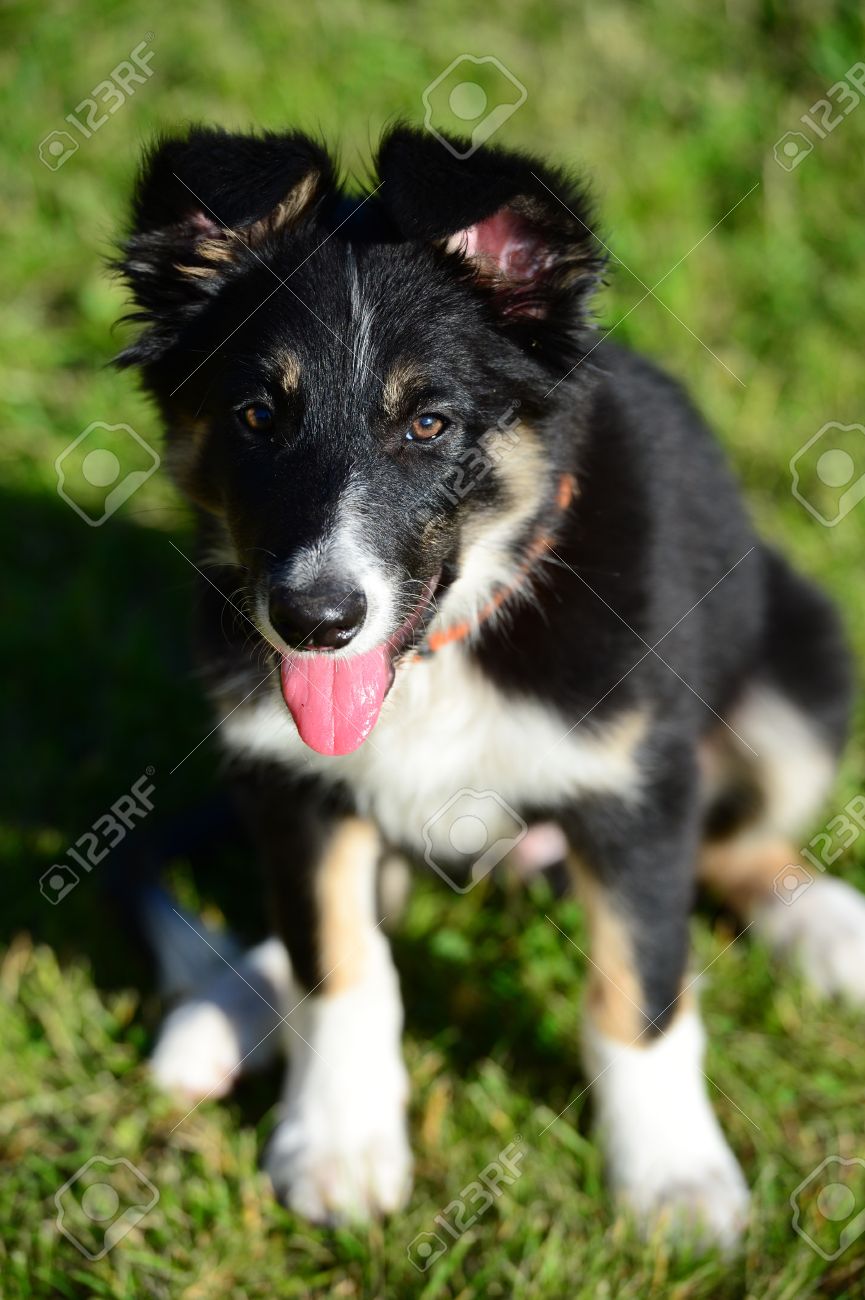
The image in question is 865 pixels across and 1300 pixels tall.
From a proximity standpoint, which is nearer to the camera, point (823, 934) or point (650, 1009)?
point (650, 1009)

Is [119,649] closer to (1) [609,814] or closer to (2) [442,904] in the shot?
(2) [442,904]

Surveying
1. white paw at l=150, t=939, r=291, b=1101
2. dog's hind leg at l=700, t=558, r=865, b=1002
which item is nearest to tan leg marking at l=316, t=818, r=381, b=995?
white paw at l=150, t=939, r=291, b=1101

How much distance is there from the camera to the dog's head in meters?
2.38

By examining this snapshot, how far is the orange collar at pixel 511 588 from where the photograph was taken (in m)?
2.82

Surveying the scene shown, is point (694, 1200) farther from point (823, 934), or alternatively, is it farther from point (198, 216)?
point (198, 216)

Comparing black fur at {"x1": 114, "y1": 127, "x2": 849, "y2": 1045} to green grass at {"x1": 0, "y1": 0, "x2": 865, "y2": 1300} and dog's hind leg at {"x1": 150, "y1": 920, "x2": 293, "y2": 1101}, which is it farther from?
dog's hind leg at {"x1": 150, "y1": 920, "x2": 293, "y2": 1101}

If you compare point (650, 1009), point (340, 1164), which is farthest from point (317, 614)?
point (340, 1164)

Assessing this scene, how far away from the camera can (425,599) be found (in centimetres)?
262

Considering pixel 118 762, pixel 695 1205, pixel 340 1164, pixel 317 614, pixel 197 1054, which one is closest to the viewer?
pixel 317 614

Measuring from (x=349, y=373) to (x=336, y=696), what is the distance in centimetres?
60

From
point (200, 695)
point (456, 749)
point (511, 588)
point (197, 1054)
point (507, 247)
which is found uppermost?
point (507, 247)

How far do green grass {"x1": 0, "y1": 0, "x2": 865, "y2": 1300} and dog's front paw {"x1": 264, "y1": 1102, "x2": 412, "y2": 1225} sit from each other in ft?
0.20

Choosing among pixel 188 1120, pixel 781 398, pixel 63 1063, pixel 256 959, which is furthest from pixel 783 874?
pixel 781 398

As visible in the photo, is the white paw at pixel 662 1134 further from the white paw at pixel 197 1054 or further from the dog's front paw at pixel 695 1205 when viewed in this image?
the white paw at pixel 197 1054
